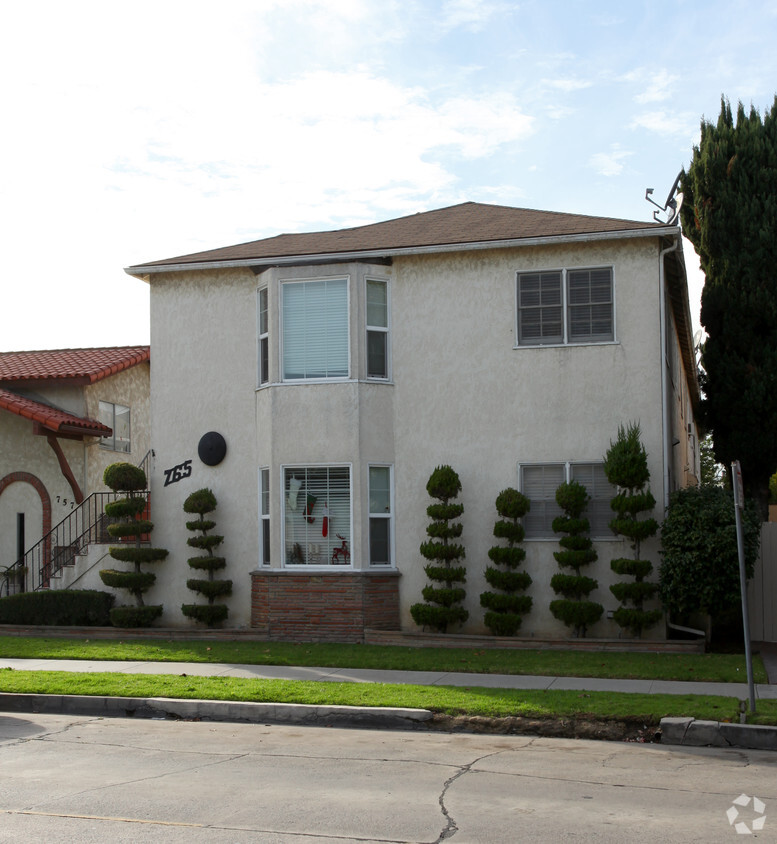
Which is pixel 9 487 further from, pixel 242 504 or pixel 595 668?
pixel 595 668

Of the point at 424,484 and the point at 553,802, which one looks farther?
the point at 424,484

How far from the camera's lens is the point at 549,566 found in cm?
1647

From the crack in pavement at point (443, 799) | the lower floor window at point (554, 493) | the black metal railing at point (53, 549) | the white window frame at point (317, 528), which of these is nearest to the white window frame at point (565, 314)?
the lower floor window at point (554, 493)

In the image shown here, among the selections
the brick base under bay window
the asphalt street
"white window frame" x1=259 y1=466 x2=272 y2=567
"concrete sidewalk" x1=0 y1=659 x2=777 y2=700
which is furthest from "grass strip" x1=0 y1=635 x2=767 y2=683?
the asphalt street

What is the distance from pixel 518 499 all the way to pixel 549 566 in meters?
1.28

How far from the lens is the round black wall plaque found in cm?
1805

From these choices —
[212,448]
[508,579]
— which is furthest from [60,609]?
[508,579]

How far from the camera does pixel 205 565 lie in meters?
17.6

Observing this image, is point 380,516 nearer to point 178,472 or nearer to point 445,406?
point 445,406

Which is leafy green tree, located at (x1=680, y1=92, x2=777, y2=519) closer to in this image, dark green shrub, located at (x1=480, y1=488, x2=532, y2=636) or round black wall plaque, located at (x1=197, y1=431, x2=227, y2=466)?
dark green shrub, located at (x1=480, y1=488, x2=532, y2=636)

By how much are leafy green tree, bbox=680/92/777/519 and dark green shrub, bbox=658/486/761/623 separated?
375 centimetres

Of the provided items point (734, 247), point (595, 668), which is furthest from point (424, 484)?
point (734, 247)

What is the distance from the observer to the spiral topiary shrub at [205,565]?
17469 millimetres

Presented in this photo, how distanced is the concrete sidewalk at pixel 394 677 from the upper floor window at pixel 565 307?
6.13 m
